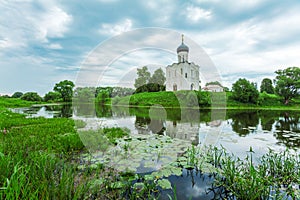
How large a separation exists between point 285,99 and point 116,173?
4627cm

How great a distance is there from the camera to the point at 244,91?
33156 mm

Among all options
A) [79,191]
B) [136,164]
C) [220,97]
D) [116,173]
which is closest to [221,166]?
[136,164]

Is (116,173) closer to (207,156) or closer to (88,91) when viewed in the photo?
(207,156)

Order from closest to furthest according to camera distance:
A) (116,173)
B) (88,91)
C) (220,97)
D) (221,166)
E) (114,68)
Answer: (116,173) → (221,166) → (114,68) → (88,91) → (220,97)

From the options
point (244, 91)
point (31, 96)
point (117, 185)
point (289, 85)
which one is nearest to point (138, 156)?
point (117, 185)

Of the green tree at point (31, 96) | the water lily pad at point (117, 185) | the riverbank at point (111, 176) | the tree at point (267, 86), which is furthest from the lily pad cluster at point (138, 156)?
the green tree at point (31, 96)

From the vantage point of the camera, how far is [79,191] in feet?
6.97

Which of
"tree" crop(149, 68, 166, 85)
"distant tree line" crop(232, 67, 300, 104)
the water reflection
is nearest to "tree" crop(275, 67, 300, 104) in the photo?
"distant tree line" crop(232, 67, 300, 104)

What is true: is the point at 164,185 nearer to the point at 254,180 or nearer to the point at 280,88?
the point at 254,180

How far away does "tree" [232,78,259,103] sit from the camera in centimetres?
3253

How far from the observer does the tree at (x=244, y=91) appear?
32531 mm

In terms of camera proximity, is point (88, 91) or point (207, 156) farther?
point (88, 91)

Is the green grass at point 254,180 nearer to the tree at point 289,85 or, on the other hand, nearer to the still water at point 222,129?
the still water at point 222,129

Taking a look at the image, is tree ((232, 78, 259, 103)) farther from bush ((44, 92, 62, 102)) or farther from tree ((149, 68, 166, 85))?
bush ((44, 92, 62, 102))
